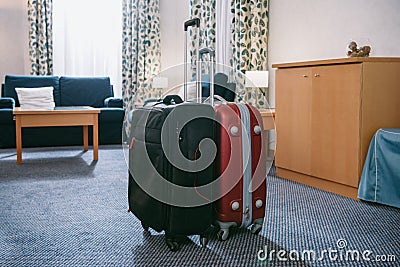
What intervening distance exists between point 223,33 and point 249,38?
2.10 ft

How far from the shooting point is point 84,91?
6578 mm

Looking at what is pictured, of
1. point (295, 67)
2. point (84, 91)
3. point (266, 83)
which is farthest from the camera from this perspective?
point (84, 91)

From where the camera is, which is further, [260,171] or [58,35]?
[58,35]

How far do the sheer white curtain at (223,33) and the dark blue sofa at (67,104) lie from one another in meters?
1.43

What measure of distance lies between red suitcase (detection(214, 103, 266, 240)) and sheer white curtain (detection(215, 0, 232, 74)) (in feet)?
12.7

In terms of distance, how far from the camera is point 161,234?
2.37 metres

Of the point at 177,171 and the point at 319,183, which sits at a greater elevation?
the point at 177,171

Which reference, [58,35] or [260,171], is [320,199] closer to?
[260,171]

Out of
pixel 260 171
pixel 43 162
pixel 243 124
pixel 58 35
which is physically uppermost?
pixel 58 35

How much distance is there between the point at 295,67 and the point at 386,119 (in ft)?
2.84

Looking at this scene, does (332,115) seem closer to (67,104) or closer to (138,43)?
(67,104)

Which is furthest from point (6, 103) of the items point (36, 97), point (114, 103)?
point (114, 103)

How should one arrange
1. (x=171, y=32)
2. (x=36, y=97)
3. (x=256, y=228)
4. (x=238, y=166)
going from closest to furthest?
(x=238, y=166) → (x=256, y=228) → (x=36, y=97) → (x=171, y=32)

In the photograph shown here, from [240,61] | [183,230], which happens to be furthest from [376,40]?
[183,230]
